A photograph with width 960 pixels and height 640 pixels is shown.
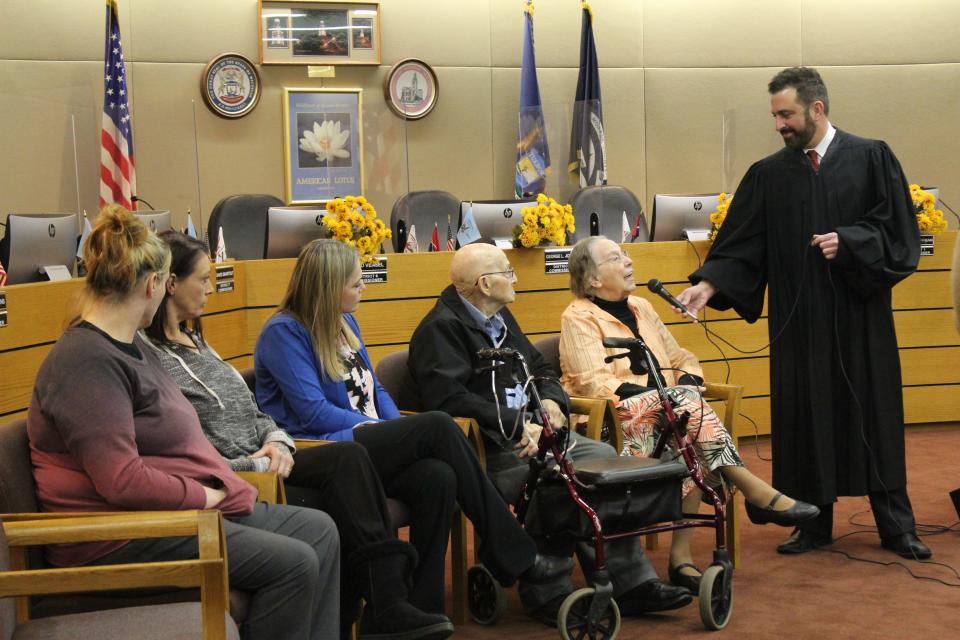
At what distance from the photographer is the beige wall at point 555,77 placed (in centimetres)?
790

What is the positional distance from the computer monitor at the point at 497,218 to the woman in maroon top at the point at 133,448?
309cm

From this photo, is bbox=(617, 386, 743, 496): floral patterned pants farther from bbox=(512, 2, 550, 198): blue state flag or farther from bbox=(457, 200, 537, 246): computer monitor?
bbox=(512, 2, 550, 198): blue state flag

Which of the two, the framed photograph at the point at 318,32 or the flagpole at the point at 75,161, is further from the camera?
the framed photograph at the point at 318,32

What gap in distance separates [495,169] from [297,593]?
6.48m

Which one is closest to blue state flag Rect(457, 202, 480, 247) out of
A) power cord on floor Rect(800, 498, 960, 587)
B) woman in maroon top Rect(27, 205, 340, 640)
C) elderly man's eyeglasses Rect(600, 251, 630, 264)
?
elderly man's eyeglasses Rect(600, 251, 630, 264)

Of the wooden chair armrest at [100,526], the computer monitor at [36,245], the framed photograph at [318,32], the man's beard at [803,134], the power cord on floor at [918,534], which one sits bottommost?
the power cord on floor at [918,534]

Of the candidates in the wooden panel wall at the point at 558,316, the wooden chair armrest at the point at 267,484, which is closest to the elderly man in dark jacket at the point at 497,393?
the wooden chair armrest at the point at 267,484

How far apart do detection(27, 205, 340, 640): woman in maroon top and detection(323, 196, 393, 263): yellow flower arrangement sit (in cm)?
258

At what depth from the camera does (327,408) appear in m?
3.37

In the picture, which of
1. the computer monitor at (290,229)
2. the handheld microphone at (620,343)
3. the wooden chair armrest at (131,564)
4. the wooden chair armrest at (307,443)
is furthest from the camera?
the computer monitor at (290,229)

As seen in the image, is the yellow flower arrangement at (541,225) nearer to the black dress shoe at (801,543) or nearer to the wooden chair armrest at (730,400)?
the wooden chair armrest at (730,400)

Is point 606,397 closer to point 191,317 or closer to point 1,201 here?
point 191,317

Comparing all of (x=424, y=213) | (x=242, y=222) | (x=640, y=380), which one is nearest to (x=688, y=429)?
(x=640, y=380)

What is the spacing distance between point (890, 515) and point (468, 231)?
240 centimetres
